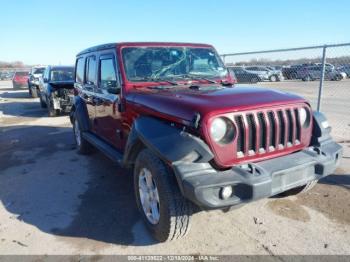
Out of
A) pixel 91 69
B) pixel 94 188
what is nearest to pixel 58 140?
pixel 91 69

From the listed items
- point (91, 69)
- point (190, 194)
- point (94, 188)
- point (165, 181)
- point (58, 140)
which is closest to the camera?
point (190, 194)

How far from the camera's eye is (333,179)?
4.79m

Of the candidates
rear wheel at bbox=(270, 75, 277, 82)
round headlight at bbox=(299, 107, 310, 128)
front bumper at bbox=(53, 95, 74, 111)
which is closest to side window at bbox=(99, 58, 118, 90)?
round headlight at bbox=(299, 107, 310, 128)

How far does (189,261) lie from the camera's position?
2.99m

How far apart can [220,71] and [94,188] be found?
261 cm

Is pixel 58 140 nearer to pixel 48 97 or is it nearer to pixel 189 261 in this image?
pixel 48 97

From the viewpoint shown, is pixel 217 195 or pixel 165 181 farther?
pixel 165 181

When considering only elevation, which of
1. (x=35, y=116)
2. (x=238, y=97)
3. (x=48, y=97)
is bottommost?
(x=35, y=116)

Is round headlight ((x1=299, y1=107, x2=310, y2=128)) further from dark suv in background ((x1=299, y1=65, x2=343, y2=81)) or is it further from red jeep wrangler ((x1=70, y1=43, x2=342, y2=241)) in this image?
dark suv in background ((x1=299, y1=65, x2=343, y2=81))

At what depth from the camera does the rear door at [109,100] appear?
4364mm

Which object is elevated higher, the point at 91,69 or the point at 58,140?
the point at 91,69

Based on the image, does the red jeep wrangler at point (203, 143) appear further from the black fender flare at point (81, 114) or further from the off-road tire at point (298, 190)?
the black fender flare at point (81, 114)

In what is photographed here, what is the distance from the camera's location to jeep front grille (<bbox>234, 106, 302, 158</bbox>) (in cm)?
296

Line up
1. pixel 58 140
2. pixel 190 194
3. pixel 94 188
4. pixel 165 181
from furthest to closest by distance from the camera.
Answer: pixel 58 140 < pixel 94 188 < pixel 165 181 < pixel 190 194
